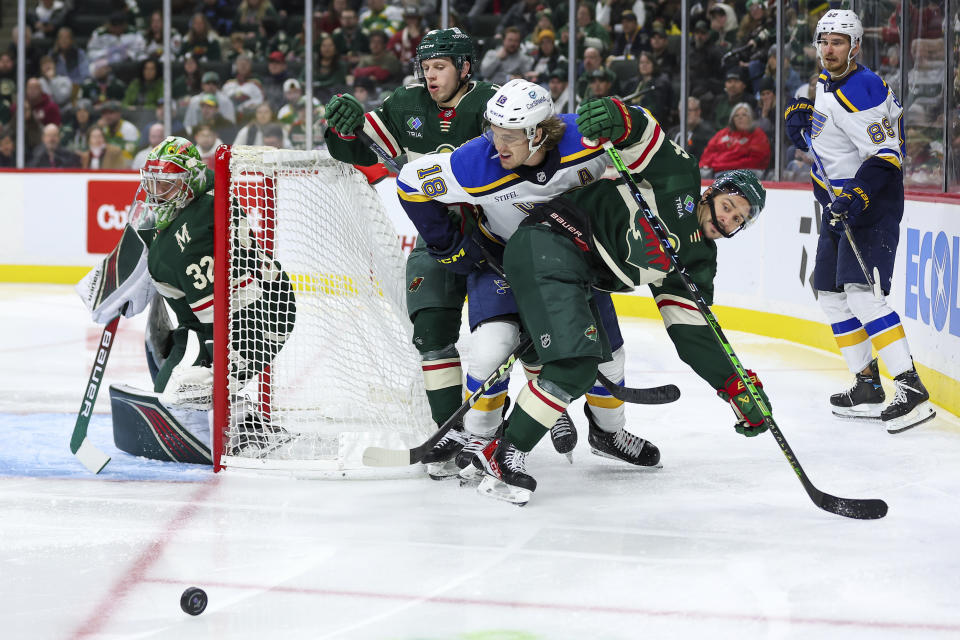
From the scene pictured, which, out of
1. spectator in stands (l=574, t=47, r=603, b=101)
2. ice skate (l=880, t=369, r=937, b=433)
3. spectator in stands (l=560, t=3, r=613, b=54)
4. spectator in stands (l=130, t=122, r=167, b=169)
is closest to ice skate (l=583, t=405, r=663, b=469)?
ice skate (l=880, t=369, r=937, b=433)

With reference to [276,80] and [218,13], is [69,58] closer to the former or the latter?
[218,13]

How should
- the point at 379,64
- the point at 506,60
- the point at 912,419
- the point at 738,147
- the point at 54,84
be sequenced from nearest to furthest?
the point at 912,419
the point at 738,147
the point at 506,60
the point at 379,64
the point at 54,84

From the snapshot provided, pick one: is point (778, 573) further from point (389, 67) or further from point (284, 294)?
point (389, 67)

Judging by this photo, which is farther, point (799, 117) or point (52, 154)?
point (52, 154)

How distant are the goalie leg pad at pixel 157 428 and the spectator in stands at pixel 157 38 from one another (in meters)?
5.35

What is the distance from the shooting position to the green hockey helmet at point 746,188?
9.56ft

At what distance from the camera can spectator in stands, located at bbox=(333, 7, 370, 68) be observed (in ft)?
26.3

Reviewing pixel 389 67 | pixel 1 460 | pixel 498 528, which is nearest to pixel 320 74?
pixel 389 67

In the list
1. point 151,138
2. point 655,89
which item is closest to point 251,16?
point 151,138

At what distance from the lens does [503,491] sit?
2965 millimetres

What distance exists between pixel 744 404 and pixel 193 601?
4.66 feet

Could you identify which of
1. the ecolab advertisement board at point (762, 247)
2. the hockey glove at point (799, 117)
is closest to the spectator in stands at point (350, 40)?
the ecolab advertisement board at point (762, 247)

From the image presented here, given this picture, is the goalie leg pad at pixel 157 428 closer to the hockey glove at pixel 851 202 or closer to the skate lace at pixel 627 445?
the skate lace at pixel 627 445

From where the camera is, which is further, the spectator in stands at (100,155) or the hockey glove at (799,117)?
the spectator in stands at (100,155)
